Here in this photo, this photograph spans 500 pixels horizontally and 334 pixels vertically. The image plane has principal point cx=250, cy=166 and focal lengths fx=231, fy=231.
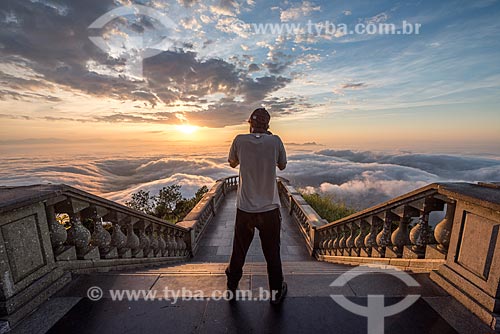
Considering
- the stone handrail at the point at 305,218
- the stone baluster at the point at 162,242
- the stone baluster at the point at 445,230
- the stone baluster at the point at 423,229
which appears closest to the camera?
the stone baluster at the point at 445,230

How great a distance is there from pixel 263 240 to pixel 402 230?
1.86 m

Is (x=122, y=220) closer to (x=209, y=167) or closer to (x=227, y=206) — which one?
(x=227, y=206)

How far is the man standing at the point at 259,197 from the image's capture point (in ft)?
7.26

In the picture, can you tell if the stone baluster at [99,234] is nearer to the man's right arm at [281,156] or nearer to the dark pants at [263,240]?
the dark pants at [263,240]

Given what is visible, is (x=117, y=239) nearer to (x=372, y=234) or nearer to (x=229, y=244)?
(x=372, y=234)

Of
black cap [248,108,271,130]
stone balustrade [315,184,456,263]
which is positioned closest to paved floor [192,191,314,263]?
stone balustrade [315,184,456,263]

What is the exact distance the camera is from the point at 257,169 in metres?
2.22

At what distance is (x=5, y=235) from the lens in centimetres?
181

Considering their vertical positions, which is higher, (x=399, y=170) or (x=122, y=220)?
(x=122, y=220)

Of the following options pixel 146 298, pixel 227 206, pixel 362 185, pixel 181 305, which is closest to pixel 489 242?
pixel 181 305

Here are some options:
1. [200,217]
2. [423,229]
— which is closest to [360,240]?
[423,229]

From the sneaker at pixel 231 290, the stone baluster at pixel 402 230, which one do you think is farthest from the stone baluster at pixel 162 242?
the stone baluster at pixel 402 230

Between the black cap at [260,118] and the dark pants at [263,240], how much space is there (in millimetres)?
863

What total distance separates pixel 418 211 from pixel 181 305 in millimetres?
2737
